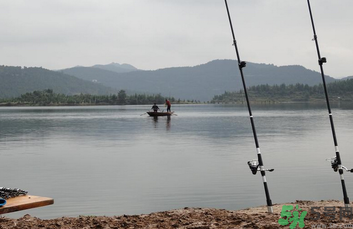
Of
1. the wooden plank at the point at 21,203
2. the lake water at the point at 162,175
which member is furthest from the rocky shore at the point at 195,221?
the lake water at the point at 162,175

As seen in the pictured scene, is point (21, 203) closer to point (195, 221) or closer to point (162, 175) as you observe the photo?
point (195, 221)

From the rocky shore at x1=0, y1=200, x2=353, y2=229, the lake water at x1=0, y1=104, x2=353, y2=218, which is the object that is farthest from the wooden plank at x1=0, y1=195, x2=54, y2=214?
the lake water at x1=0, y1=104, x2=353, y2=218

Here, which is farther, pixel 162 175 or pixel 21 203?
pixel 162 175

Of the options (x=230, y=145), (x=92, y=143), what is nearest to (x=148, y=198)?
(x=230, y=145)

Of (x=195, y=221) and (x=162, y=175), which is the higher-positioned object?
(x=195, y=221)

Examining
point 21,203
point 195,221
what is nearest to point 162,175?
point 195,221

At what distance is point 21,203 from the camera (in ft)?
24.4

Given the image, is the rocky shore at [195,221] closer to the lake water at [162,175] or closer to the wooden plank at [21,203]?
the wooden plank at [21,203]

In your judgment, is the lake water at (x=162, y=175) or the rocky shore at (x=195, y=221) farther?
the lake water at (x=162, y=175)

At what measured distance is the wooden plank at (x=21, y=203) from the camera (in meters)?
7.21

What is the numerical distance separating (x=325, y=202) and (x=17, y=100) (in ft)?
640

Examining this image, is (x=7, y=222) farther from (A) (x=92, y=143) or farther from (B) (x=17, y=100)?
(B) (x=17, y=100)

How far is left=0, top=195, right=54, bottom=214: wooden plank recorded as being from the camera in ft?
23.6

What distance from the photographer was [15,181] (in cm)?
1608
